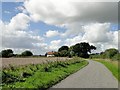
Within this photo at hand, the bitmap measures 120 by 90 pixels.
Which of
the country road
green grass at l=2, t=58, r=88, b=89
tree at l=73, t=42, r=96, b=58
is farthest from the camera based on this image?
tree at l=73, t=42, r=96, b=58

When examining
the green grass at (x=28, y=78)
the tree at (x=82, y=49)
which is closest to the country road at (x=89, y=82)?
the green grass at (x=28, y=78)

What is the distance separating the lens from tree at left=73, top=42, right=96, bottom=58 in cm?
13450

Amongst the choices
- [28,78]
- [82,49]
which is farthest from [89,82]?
[82,49]

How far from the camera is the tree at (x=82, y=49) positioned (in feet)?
441

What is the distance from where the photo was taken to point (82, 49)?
13775 centimetres

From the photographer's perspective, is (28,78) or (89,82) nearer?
(28,78)

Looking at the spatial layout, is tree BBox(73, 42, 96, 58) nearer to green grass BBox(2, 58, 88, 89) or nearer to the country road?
the country road

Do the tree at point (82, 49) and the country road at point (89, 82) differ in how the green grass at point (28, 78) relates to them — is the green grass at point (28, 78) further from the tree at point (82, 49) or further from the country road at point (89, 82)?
the tree at point (82, 49)

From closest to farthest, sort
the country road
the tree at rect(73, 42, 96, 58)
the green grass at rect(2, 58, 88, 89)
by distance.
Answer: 1. the green grass at rect(2, 58, 88, 89)
2. the country road
3. the tree at rect(73, 42, 96, 58)

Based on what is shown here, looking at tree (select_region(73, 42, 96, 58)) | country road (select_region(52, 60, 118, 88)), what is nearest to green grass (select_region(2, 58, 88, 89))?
country road (select_region(52, 60, 118, 88))

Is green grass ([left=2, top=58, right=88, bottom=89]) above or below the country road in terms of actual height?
above

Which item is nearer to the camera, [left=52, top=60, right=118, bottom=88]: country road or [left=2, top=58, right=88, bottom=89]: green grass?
[left=2, top=58, right=88, bottom=89]: green grass

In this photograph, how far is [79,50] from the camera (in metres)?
136

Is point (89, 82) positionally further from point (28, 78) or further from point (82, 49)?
point (82, 49)
